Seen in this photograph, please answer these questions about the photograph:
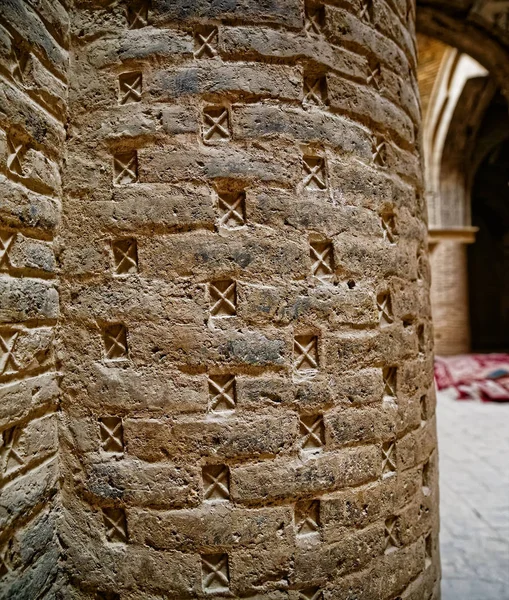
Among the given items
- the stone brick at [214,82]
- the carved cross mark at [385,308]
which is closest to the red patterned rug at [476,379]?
the carved cross mark at [385,308]

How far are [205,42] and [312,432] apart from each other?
1.56 m

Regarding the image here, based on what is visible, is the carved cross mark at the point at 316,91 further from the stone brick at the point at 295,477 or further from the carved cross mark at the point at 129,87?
the stone brick at the point at 295,477

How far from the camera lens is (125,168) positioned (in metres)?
1.59

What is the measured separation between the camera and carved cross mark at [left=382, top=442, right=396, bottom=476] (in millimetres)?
1762

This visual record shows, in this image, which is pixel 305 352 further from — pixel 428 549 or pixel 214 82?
pixel 428 549

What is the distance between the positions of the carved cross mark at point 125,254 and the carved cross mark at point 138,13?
0.85m

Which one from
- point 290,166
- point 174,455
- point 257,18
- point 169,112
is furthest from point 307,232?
point 174,455

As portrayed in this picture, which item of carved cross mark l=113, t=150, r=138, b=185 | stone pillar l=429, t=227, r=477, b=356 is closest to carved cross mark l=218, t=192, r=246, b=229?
carved cross mark l=113, t=150, r=138, b=185

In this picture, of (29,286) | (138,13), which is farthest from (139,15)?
(29,286)

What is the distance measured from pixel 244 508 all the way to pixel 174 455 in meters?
0.32

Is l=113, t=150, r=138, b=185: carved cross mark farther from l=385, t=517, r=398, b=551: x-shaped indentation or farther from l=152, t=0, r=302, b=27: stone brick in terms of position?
l=385, t=517, r=398, b=551: x-shaped indentation

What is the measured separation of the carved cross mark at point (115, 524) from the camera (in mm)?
1535

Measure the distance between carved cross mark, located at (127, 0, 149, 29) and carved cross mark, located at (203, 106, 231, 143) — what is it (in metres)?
0.43

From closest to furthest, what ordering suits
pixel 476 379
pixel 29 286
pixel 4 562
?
pixel 4 562 → pixel 29 286 → pixel 476 379
